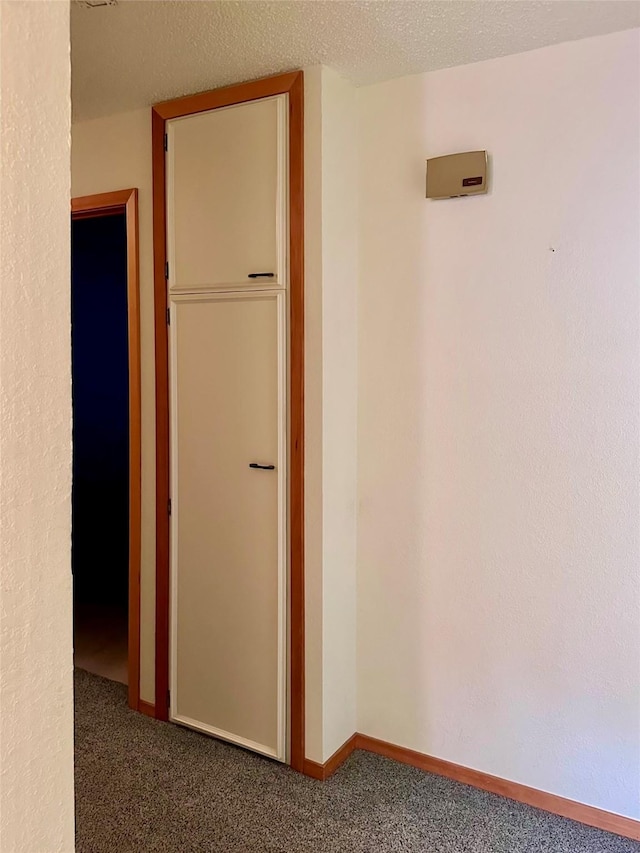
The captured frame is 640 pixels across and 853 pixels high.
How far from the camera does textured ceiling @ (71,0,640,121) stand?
1.88m

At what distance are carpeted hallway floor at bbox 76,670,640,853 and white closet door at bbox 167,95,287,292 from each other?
5.45ft

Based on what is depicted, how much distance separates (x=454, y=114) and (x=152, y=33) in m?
0.94

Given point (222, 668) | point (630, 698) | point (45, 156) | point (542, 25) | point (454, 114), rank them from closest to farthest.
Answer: point (45, 156) < point (542, 25) < point (630, 698) < point (454, 114) < point (222, 668)

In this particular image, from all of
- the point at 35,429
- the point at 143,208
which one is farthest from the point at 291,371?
the point at 35,429

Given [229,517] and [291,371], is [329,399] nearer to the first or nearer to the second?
[291,371]

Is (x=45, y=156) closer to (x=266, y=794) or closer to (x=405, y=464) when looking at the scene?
(x=405, y=464)

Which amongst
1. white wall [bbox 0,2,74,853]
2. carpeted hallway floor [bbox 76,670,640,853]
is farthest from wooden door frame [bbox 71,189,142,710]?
white wall [bbox 0,2,74,853]

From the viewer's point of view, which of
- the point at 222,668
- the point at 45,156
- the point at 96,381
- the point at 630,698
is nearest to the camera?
the point at 45,156

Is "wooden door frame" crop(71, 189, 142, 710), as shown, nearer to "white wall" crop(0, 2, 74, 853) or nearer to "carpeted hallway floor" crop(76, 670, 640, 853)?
"carpeted hallway floor" crop(76, 670, 640, 853)

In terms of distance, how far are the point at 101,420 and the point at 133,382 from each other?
140 centimetres

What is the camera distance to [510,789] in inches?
90.6

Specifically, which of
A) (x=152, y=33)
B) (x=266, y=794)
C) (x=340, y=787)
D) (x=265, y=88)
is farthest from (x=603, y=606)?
(x=152, y=33)

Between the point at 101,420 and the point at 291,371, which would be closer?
the point at 291,371

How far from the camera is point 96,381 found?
13.5 feet
